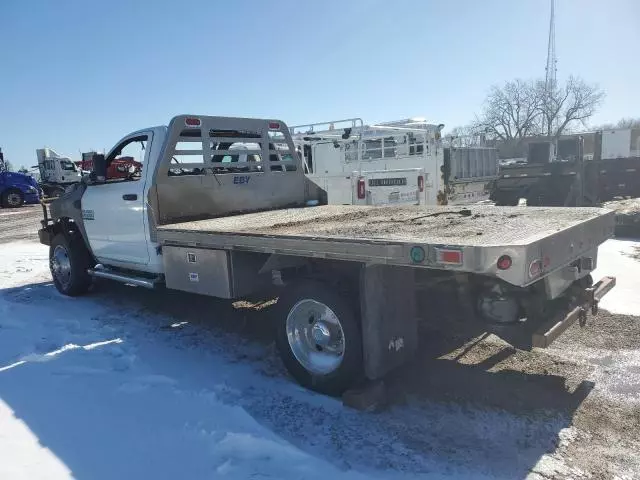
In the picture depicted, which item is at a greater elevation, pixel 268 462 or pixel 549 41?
pixel 549 41

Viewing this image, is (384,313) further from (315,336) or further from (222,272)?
(222,272)

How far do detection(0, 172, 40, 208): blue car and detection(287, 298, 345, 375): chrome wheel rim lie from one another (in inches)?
1063

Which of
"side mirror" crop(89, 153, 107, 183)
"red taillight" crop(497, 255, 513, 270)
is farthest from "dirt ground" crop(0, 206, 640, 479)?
"side mirror" crop(89, 153, 107, 183)

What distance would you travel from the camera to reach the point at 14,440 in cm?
330

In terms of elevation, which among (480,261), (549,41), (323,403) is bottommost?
(323,403)

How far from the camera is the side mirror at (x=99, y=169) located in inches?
245

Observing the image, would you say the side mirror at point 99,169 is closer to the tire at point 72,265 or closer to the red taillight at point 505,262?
the tire at point 72,265

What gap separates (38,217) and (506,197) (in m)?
17.9

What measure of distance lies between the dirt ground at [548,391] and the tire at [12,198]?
83.1 ft

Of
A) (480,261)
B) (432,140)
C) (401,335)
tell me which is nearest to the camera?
(480,261)

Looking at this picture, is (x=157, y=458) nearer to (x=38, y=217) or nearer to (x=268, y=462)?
(x=268, y=462)

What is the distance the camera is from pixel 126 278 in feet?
19.2

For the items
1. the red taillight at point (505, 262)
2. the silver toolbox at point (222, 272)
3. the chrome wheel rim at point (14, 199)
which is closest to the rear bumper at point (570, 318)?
the red taillight at point (505, 262)

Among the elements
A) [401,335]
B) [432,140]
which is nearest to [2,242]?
[432,140]
